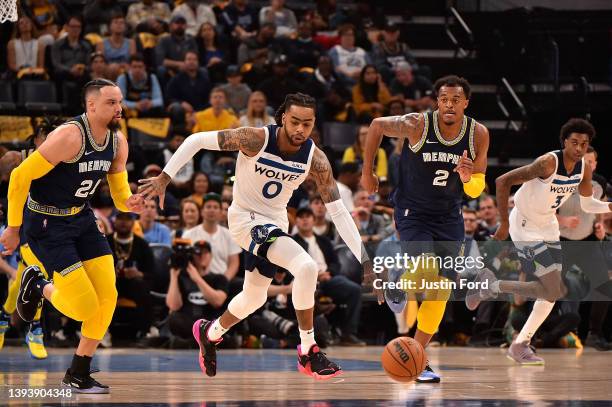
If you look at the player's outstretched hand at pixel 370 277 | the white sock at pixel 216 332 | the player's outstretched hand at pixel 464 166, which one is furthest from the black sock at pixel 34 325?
the player's outstretched hand at pixel 464 166

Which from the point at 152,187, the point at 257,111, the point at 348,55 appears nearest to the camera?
the point at 152,187

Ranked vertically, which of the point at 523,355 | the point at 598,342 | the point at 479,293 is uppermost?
the point at 479,293

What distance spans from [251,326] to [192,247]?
3.89 ft

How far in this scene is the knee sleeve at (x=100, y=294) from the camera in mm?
7559

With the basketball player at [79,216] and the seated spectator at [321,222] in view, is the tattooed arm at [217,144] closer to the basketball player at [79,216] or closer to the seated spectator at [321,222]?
the basketball player at [79,216]

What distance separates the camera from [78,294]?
7.43 metres

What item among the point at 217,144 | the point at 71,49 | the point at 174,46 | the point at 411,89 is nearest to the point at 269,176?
the point at 217,144

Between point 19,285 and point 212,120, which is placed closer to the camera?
point 19,285

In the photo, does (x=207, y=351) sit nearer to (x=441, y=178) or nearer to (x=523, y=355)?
(x=441, y=178)

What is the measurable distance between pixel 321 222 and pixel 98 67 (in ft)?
12.7

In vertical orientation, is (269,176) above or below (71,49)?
below

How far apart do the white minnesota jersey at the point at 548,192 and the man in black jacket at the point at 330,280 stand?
2834mm

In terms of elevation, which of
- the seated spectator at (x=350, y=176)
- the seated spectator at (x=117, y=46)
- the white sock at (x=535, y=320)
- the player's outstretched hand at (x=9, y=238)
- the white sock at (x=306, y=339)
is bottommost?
the white sock at (x=535, y=320)

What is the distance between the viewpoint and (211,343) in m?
8.38
